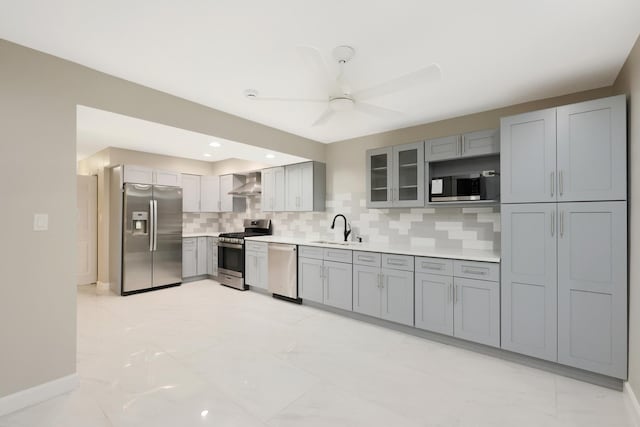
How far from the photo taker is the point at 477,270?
117 inches

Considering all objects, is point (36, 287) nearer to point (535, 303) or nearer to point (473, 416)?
point (473, 416)

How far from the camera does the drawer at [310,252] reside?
4273mm

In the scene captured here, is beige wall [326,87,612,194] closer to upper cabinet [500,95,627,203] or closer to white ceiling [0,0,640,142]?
white ceiling [0,0,640,142]

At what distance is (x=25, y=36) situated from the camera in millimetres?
2088

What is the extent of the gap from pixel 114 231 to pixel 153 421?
3.93 meters

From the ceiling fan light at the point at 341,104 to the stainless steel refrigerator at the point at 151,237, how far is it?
4.05 m

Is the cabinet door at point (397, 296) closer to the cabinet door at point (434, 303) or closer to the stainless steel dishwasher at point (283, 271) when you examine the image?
the cabinet door at point (434, 303)

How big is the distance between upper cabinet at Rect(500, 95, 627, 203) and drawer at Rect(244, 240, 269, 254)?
3.44 m

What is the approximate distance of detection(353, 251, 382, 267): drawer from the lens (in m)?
3.67

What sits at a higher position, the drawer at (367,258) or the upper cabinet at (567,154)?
the upper cabinet at (567,154)

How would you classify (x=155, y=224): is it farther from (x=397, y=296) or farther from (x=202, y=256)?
(x=397, y=296)

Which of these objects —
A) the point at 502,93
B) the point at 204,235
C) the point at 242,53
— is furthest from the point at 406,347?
the point at 204,235

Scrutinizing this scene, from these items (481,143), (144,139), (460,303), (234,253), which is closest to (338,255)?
(460,303)

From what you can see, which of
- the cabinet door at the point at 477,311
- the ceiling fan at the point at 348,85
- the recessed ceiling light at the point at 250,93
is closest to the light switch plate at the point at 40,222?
the recessed ceiling light at the point at 250,93
